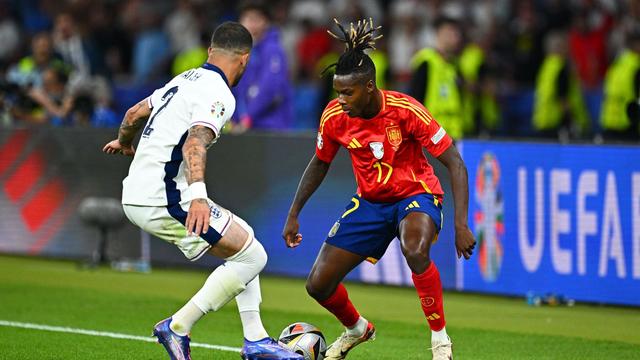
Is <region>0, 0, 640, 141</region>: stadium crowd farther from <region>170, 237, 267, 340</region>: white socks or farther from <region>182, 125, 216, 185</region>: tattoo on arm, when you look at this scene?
<region>182, 125, 216, 185</region>: tattoo on arm

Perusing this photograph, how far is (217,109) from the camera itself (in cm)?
759

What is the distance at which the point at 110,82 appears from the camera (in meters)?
18.7

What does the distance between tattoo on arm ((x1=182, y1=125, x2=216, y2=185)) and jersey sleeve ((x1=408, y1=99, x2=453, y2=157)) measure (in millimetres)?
1456

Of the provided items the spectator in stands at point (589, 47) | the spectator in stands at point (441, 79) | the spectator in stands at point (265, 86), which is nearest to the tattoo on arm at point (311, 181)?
the spectator in stands at point (441, 79)

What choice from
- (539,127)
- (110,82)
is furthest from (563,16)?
(110,82)

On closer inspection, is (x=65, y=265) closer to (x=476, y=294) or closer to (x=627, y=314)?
(x=476, y=294)

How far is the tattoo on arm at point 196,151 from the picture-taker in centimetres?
740

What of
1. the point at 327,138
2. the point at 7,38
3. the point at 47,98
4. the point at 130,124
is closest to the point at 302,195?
the point at 327,138

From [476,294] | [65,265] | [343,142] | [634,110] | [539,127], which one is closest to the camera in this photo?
[343,142]

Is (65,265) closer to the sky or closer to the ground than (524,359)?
closer to the ground

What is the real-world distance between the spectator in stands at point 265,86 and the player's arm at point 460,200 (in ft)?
19.2

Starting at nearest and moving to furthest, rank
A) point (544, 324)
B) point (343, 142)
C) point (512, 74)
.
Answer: point (343, 142) → point (544, 324) → point (512, 74)

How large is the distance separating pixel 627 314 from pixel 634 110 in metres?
1.80

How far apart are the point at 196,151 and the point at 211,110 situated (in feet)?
0.93
